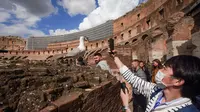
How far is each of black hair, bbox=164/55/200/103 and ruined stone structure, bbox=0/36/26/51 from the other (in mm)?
62501

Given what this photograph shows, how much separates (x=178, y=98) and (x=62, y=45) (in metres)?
49.5

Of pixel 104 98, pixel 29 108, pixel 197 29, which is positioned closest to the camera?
pixel 29 108

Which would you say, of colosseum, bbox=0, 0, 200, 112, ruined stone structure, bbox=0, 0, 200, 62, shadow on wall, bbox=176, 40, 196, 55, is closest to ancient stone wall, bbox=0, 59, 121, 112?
colosseum, bbox=0, 0, 200, 112

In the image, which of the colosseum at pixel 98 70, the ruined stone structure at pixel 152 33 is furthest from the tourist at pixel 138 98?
the ruined stone structure at pixel 152 33

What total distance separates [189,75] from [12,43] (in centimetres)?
6621

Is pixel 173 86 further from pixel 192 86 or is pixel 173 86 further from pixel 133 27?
pixel 133 27

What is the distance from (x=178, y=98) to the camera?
4.54ft

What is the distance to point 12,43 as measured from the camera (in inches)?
2254

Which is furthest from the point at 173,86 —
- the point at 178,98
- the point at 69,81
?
the point at 69,81

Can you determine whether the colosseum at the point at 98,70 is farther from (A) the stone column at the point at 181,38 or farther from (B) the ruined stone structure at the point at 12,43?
(B) the ruined stone structure at the point at 12,43

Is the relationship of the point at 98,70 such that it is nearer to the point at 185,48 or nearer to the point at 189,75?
the point at 189,75

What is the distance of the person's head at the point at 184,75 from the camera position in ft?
4.39

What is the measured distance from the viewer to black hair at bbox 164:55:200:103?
1334mm

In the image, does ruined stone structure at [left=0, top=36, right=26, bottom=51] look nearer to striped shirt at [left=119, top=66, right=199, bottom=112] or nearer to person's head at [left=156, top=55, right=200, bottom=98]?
striped shirt at [left=119, top=66, right=199, bottom=112]
